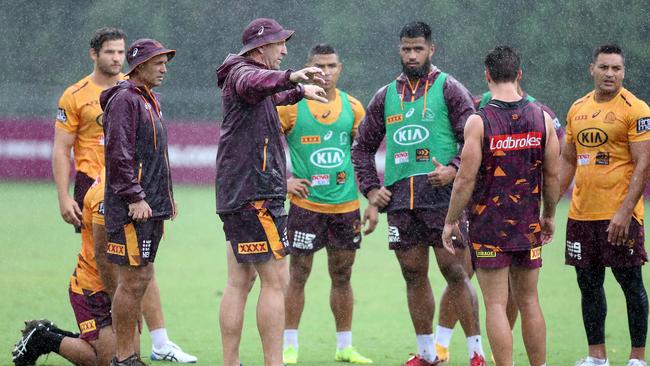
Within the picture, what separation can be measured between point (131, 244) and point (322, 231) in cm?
195

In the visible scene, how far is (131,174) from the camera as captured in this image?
6137 millimetres

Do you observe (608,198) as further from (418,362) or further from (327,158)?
(327,158)

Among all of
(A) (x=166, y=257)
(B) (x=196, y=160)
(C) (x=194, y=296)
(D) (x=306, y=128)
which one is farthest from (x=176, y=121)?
(D) (x=306, y=128)

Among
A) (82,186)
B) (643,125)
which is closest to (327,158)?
(82,186)

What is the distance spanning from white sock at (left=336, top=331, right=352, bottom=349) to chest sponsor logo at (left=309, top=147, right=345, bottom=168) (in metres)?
1.24

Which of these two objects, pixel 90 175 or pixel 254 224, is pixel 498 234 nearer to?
pixel 254 224

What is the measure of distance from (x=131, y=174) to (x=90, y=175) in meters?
1.67

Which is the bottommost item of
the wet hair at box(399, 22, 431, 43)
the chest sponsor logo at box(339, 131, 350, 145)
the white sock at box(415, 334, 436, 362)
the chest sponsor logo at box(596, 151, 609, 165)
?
the white sock at box(415, 334, 436, 362)

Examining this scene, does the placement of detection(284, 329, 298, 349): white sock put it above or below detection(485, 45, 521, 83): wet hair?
below

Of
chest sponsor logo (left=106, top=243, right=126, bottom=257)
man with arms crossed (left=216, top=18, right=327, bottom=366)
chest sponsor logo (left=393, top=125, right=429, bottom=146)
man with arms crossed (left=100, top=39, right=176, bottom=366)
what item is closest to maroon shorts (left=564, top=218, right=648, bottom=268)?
chest sponsor logo (left=393, top=125, right=429, bottom=146)

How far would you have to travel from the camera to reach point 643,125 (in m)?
6.96

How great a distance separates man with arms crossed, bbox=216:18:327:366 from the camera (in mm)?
5926

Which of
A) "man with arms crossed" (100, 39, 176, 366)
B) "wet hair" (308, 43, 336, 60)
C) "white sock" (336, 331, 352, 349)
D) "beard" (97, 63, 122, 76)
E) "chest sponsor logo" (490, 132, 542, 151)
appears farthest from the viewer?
"wet hair" (308, 43, 336, 60)

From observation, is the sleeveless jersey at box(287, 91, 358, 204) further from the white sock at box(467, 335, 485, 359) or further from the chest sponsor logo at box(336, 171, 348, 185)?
the white sock at box(467, 335, 485, 359)
